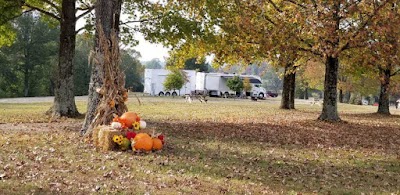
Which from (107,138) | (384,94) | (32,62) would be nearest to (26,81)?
(32,62)

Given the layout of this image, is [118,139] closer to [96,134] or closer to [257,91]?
[96,134]

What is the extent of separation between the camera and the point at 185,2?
1831 cm

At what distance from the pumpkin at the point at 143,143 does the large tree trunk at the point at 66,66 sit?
9.07 m

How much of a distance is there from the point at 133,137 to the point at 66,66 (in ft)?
30.9

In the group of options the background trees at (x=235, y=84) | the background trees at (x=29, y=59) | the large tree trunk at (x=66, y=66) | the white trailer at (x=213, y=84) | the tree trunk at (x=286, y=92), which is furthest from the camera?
the white trailer at (x=213, y=84)

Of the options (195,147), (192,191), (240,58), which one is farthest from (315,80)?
(192,191)

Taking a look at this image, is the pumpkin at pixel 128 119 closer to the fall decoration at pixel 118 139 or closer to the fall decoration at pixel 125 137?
the fall decoration at pixel 125 137

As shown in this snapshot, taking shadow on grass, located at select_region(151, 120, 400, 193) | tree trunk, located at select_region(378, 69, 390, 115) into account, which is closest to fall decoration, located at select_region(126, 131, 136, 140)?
shadow on grass, located at select_region(151, 120, 400, 193)

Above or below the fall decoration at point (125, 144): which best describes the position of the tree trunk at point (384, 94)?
above

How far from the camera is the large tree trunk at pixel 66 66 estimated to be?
58.5ft

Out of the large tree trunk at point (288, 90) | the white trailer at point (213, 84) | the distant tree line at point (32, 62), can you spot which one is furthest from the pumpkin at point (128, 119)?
the white trailer at point (213, 84)

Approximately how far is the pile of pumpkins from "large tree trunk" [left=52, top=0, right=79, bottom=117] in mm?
8405

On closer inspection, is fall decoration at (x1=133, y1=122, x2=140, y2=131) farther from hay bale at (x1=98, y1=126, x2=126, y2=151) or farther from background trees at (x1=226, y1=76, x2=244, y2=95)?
background trees at (x1=226, y1=76, x2=244, y2=95)

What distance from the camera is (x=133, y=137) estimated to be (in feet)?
32.0
